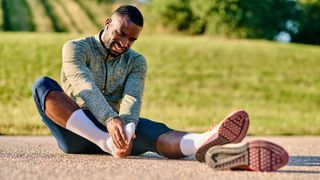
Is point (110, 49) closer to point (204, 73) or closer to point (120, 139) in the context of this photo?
point (120, 139)

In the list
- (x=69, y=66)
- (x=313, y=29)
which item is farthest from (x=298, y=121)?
(x=313, y=29)

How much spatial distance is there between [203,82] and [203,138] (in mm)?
12149

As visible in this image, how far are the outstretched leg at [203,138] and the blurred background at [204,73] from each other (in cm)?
466

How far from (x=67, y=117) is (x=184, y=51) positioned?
607 inches

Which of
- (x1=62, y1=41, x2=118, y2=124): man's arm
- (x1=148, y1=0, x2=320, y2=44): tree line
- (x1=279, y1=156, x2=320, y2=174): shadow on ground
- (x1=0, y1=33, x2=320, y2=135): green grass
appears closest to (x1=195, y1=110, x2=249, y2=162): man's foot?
(x1=279, y1=156, x2=320, y2=174): shadow on ground

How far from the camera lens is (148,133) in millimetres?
4496

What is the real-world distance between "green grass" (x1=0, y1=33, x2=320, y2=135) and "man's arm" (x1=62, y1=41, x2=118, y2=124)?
4.65 metres

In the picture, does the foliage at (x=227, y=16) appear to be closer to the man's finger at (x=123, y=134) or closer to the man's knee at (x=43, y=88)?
the man's knee at (x=43, y=88)

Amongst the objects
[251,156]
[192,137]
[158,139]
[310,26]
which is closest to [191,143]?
[192,137]

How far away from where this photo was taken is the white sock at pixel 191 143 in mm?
4164

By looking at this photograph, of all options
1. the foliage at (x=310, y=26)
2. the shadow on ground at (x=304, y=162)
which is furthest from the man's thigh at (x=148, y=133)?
the foliage at (x=310, y=26)

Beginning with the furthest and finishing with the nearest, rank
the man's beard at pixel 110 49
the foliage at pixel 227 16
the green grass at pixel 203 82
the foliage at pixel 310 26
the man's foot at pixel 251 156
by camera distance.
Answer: the foliage at pixel 310 26 → the foliage at pixel 227 16 → the green grass at pixel 203 82 → the man's beard at pixel 110 49 → the man's foot at pixel 251 156

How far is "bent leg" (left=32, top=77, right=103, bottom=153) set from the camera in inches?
167

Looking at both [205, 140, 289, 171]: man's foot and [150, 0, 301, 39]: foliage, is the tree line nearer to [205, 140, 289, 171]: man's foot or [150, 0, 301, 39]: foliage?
[150, 0, 301, 39]: foliage
